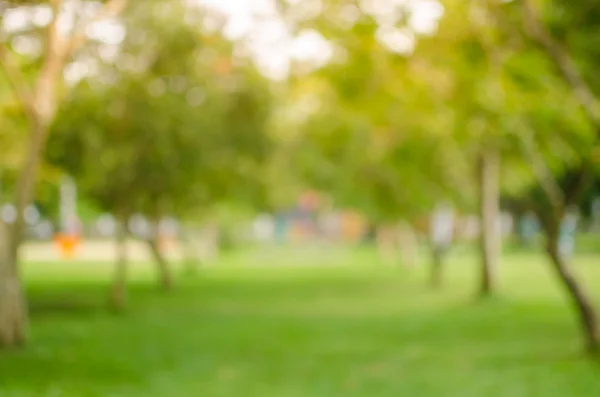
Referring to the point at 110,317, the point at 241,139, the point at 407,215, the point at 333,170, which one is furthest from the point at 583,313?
the point at 333,170

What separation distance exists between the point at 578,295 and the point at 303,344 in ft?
15.6

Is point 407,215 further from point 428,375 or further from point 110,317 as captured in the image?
point 428,375

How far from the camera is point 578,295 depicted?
45.8 feet

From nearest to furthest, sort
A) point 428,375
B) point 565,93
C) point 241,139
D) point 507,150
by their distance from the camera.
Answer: point 428,375
point 565,93
point 507,150
point 241,139

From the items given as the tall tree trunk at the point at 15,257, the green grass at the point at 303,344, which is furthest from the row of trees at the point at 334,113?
the green grass at the point at 303,344

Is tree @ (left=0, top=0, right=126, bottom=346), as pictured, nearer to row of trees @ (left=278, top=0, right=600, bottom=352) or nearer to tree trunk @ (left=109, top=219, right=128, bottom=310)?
row of trees @ (left=278, top=0, right=600, bottom=352)

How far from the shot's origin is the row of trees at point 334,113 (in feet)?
46.9

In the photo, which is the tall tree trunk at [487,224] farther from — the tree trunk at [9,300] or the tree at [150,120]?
the tree trunk at [9,300]

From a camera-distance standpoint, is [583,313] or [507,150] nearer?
[583,313]

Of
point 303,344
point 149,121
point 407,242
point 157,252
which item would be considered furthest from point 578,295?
point 407,242

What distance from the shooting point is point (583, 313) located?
1407 cm

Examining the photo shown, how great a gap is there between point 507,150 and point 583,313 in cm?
600

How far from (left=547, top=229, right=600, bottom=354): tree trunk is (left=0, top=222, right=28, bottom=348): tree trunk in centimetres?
785

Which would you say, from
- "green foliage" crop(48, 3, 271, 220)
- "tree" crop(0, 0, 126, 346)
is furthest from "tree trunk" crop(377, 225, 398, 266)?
"tree" crop(0, 0, 126, 346)
